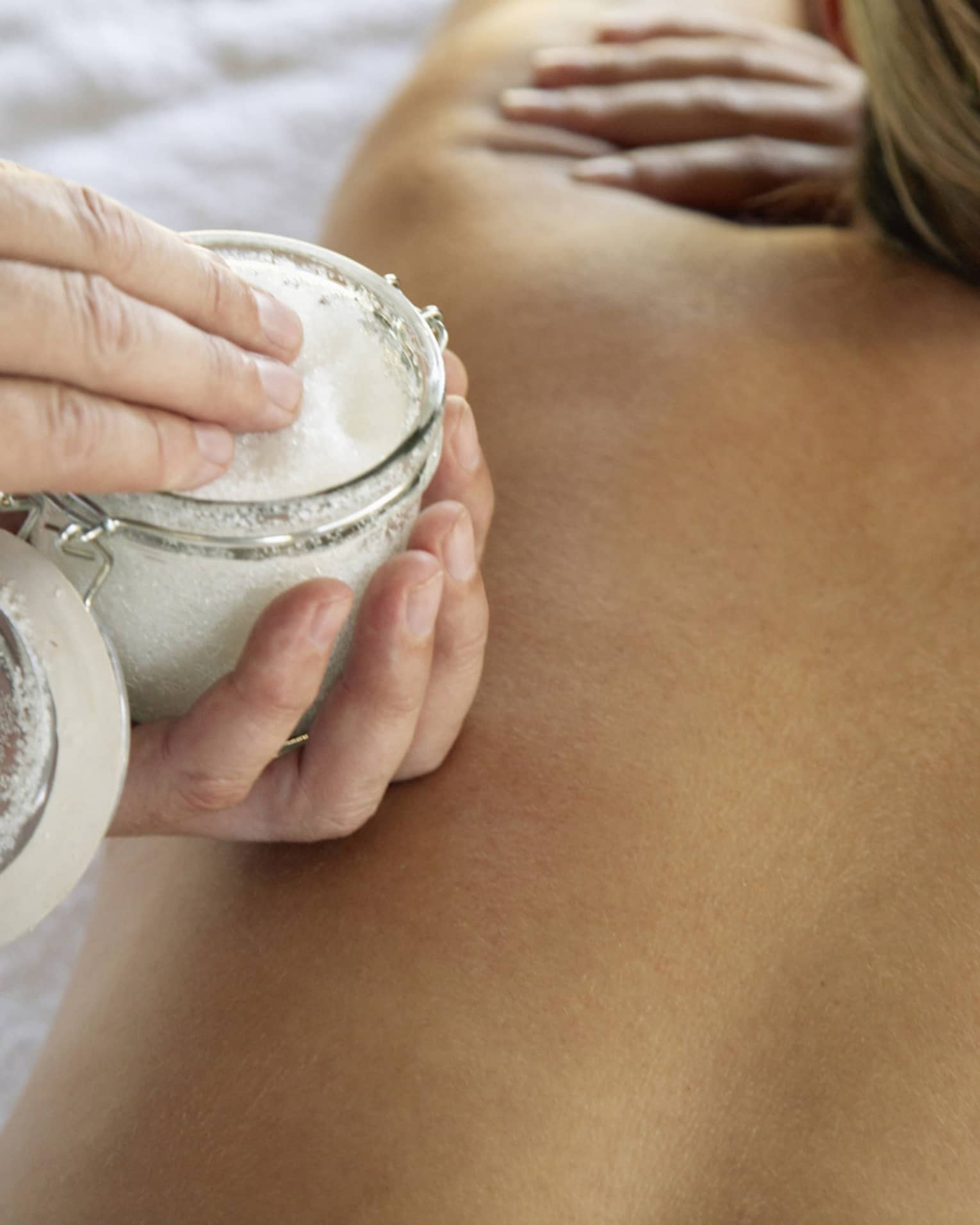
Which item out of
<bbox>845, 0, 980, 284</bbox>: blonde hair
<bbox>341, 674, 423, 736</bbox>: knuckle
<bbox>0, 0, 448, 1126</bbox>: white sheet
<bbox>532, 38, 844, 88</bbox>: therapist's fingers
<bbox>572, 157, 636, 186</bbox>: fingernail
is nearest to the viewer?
<bbox>341, 674, 423, 736</bbox>: knuckle

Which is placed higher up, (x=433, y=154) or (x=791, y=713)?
(x=433, y=154)

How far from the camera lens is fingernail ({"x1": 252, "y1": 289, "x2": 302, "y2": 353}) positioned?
17.8 inches

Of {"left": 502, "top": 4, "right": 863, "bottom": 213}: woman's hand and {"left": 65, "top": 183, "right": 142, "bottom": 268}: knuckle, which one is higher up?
{"left": 65, "top": 183, "right": 142, "bottom": 268}: knuckle

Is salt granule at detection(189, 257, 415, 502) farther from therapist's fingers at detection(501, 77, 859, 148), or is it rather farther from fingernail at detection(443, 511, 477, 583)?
therapist's fingers at detection(501, 77, 859, 148)

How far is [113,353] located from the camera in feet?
1.35

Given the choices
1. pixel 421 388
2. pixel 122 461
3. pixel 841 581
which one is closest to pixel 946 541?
pixel 841 581

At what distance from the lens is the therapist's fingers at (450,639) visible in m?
0.51

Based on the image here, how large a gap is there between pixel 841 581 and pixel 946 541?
0.21ft

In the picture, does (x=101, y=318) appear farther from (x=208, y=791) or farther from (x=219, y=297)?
(x=208, y=791)

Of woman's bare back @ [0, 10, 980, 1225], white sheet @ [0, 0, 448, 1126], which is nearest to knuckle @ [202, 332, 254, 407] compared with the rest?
woman's bare back @ [0, 10, 980, 1225]

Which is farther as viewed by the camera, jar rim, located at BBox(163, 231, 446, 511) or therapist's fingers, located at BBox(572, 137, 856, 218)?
therapist's fingers, located at BBox(572, 137, 856, 218)

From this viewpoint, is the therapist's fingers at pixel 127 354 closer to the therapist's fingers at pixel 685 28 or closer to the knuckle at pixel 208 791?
the knuckle at pixel 208 791

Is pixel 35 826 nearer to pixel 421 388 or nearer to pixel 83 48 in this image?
pixel 421 388

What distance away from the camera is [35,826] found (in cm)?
44
